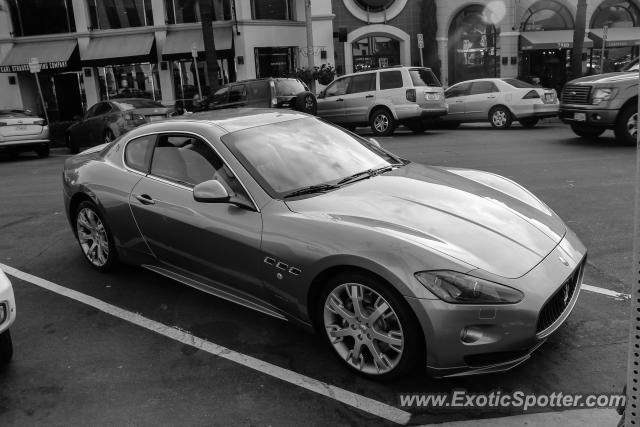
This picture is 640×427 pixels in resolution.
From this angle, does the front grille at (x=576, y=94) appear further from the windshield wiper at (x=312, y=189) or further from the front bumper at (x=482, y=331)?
the front bumper at (x=482, y=331)

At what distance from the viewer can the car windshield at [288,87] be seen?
1584cm

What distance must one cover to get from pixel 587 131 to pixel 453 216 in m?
10.4

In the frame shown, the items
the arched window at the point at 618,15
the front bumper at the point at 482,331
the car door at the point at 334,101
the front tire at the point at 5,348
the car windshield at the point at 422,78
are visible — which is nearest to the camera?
the front bumper at the point at 482,331

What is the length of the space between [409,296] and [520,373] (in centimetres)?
89

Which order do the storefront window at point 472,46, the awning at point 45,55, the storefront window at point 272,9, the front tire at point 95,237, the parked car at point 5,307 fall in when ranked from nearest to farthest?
the parked car at point 5,307
the front tire at point 95,237
the storefront window at point 272,9
the awning at point 45,55
the storefront window at point 472,46

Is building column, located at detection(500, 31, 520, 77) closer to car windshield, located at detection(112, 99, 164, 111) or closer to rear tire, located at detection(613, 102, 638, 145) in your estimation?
rear tire, located at detection(613, 102, 638, 145)

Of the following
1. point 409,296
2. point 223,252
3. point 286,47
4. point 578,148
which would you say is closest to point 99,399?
point 223,252

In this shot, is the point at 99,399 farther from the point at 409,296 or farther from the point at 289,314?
the point at 409,296

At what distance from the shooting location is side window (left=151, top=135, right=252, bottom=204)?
4.07m

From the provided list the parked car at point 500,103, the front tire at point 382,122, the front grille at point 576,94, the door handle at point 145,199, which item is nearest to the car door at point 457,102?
the parked car at point 500,103

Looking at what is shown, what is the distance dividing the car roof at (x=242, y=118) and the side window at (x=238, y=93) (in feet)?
36.5

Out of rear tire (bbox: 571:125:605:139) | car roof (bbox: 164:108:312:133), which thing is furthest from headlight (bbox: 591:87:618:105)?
car roof (bbox: 164:108:312:133)

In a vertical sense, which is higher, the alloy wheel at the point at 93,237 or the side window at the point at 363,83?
the side window at the point at 363,83

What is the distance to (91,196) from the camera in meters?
5.19
